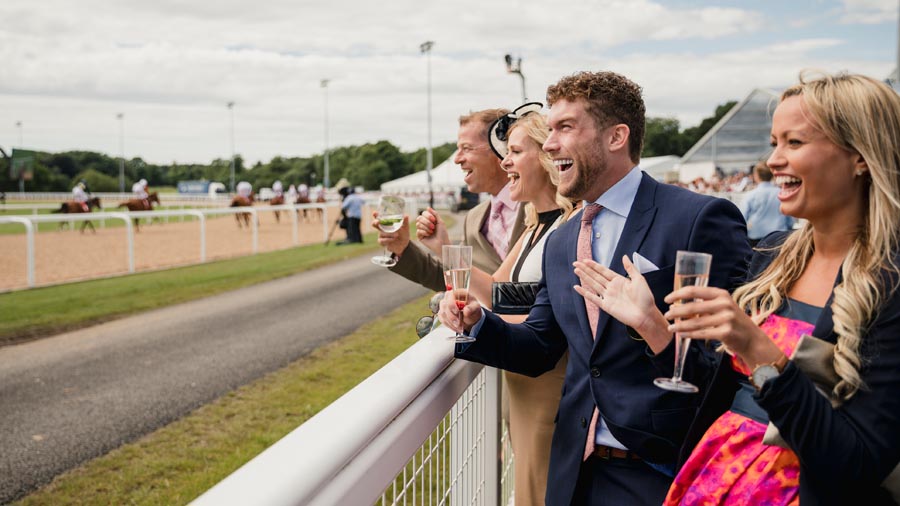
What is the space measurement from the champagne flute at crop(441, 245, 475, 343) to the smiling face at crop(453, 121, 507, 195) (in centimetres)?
152

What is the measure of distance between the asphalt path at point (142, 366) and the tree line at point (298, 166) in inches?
3487

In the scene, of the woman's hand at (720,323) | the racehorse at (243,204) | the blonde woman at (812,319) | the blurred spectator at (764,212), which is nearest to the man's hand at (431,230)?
the blonde woman at (812,319)

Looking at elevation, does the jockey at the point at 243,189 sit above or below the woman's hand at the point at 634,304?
above

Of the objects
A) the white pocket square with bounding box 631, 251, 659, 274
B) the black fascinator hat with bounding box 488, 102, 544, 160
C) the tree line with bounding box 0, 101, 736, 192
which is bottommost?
the white pocket square with bounding box 631, 251, 659, 274

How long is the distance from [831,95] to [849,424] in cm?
72

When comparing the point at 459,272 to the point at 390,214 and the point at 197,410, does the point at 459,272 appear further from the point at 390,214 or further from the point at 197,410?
the point at 197,410

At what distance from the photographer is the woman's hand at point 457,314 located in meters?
2.25

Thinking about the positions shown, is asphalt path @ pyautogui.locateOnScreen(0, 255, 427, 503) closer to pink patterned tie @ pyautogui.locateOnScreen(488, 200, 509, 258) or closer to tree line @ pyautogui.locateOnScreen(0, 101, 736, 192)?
pink patterned tie @ pyautogui.locateOnScreen(488, 200, 509, 258)

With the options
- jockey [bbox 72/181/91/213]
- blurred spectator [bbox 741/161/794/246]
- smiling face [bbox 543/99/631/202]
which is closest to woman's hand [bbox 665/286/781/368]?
smiling face [bbox 543/99/631/202]

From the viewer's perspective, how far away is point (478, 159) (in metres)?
3.70

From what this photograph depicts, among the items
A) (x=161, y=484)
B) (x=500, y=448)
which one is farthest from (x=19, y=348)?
(x=500, y=448)

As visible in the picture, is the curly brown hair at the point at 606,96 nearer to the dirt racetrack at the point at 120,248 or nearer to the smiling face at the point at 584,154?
the smiling face at the point at 584,154

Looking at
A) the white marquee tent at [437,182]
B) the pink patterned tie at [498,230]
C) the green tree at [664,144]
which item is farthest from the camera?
the green tree at [664,144]

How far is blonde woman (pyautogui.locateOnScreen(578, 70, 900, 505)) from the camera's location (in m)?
1.43
